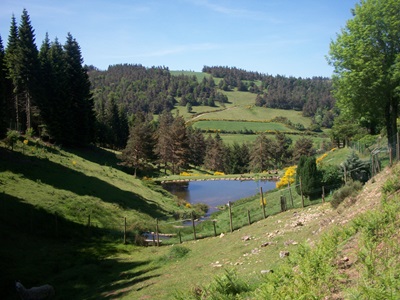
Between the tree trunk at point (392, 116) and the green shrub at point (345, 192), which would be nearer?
the green shrub at point (345, 192)

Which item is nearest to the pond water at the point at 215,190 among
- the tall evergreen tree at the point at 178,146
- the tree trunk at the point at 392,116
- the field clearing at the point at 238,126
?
the tall evergreen tree at the point at 178,146

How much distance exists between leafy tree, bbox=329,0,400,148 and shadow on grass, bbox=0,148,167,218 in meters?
23.6

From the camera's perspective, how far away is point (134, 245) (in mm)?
24594

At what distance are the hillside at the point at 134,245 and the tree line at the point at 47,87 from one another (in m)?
15.0

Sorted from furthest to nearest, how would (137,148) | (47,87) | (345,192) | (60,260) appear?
(137,148) < (47,87) < (60,260) < (345,192)

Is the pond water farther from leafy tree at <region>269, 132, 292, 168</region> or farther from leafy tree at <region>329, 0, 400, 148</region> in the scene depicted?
leafy tree at <region>269, 132, 292, 168</region>

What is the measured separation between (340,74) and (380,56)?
336 centimetres

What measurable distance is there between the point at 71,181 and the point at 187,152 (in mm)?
44122

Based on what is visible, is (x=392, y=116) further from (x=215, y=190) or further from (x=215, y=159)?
(x=215, y=159)

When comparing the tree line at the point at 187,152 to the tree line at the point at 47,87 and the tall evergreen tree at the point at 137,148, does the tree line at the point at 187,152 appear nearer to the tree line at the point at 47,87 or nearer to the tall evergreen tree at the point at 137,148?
the tall evergreen tree at the point at 137,148

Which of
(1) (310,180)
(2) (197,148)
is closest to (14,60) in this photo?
(1) (310,180)

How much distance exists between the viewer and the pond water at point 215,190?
163 ft

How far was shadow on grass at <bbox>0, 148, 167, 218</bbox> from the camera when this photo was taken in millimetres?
32906

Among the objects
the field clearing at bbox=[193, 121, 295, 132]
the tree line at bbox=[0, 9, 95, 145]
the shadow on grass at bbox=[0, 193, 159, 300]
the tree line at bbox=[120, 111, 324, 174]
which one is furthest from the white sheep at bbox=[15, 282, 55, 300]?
the field clearing at bbox=[193, 121, 295, 132]
